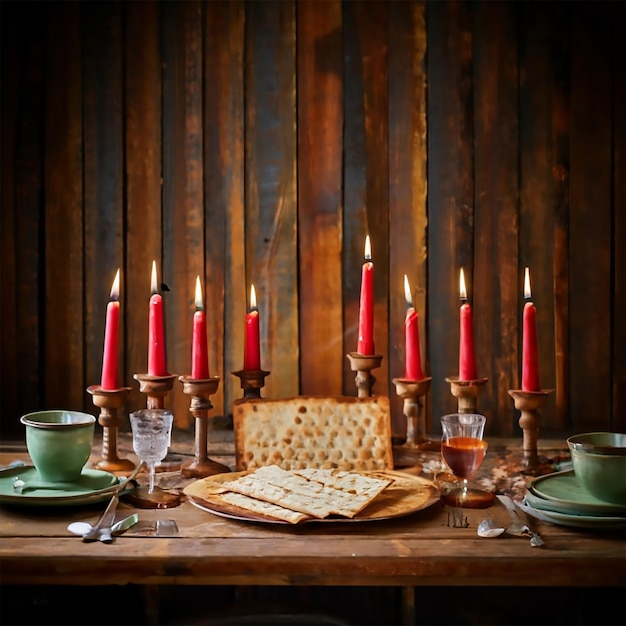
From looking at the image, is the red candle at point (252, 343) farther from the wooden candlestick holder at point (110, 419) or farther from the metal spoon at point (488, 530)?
the metal spoon at point (488, 530)

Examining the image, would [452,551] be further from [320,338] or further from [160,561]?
[320,338]

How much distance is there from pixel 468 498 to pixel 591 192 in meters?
1.16

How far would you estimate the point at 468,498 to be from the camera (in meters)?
1.42

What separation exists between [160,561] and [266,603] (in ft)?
1.75

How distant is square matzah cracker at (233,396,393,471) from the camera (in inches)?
62.2

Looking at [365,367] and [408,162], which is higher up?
[408,162]

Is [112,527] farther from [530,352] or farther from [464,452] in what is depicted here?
[530,352]

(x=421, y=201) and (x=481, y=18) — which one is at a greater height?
(x=481, y=18)

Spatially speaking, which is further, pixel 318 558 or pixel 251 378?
pixel 251 378

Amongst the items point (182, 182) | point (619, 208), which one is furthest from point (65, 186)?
point (619, 208)

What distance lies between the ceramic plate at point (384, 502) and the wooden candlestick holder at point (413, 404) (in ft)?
0.73

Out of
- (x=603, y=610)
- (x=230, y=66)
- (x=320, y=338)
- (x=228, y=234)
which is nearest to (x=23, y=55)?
(x=230, y=66)

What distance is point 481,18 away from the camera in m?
2.21

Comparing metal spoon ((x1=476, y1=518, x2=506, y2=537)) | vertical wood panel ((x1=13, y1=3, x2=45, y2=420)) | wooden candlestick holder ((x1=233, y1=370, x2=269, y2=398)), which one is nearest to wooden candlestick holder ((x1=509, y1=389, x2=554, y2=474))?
metal spoon ((x1=476, y1=518, x2=506, y2=537))
